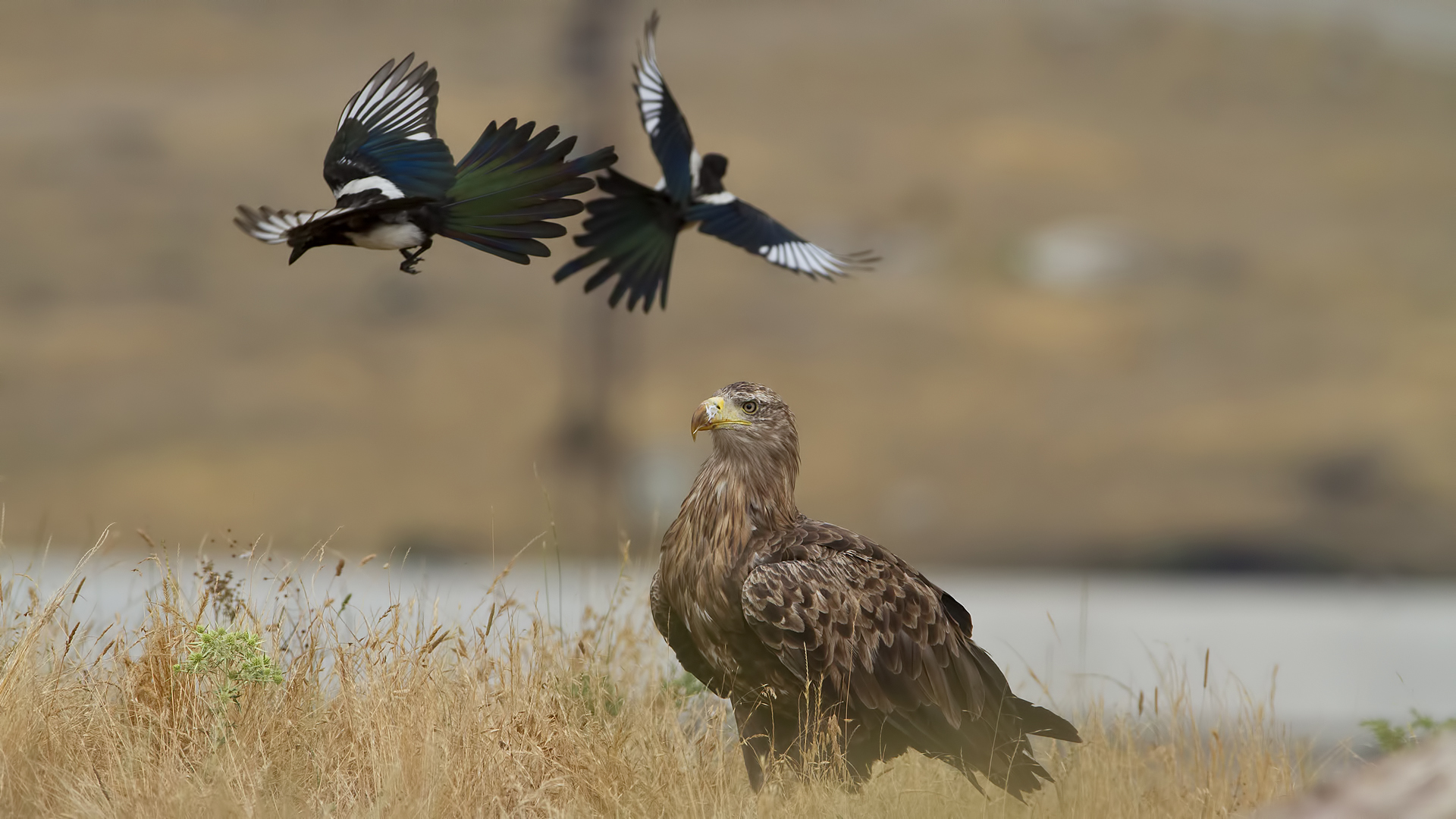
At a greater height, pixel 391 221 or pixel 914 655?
pixel 391 221

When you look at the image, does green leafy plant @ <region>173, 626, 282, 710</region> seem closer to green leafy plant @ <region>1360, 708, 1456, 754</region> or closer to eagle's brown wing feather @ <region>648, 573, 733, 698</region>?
eagle's brown wing feather @ <region>648, 573, 733, 698</region>

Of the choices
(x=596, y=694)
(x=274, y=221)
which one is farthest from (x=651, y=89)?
(x=596, y=694)

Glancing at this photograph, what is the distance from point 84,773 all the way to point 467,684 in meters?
1.29

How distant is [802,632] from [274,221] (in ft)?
7.28

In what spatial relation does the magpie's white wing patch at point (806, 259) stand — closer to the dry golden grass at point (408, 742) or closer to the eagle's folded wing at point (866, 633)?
the eagle's folded wing at point (866, 633)

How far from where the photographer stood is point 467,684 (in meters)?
5.12

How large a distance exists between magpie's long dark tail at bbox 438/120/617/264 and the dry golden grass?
168 centimetres

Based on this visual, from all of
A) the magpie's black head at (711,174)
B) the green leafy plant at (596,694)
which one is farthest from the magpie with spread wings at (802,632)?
the magpie's black head at (711,174)

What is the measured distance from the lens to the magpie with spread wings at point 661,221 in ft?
15.9

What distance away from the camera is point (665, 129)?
16.3 feet

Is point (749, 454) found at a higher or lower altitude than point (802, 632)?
higher

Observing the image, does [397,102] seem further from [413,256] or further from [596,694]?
[596,694]

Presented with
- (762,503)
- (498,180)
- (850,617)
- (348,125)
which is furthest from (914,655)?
(348,125)

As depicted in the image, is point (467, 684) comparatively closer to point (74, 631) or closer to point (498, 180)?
point (74, 631)
